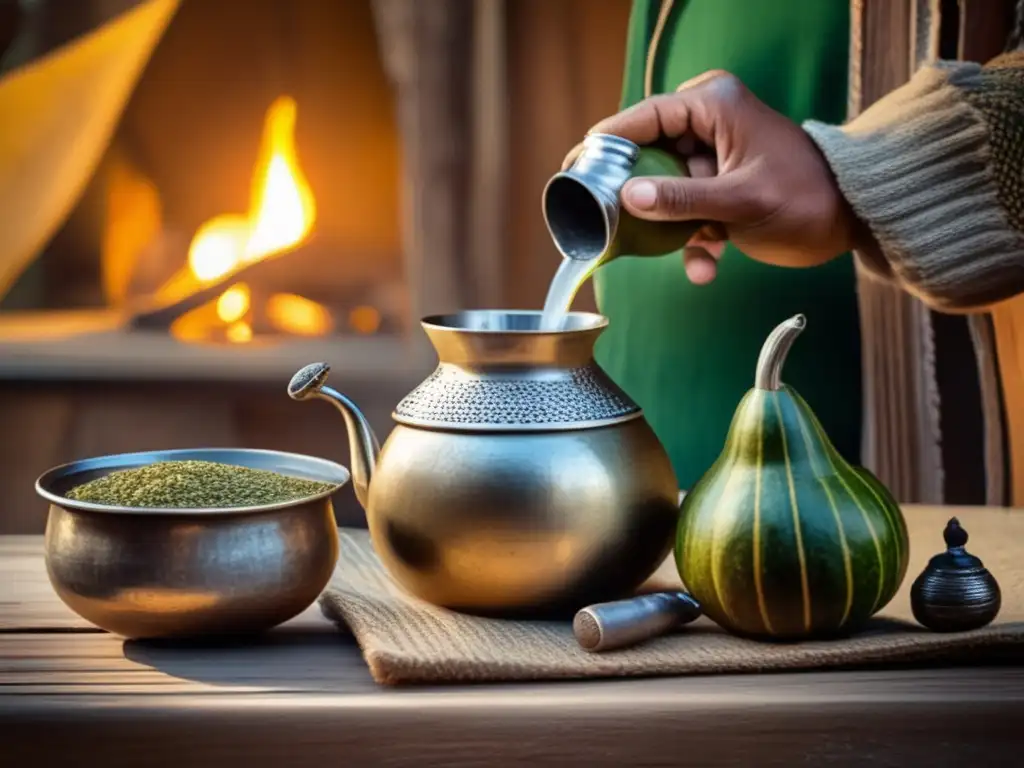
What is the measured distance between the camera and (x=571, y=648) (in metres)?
0.71

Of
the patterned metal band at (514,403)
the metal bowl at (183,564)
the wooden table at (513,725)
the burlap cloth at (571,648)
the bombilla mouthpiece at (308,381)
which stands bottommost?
the wooden table at (513,725)

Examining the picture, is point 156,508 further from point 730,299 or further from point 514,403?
point 730,299

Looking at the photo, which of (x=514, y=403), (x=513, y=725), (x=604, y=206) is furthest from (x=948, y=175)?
(x=513, y=725)

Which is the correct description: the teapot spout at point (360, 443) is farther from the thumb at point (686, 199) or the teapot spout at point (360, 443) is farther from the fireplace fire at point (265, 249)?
the fireplace fire at point (265, 249)

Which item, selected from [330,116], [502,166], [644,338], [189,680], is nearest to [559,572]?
[189,680]

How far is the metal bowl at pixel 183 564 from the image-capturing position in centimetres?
69

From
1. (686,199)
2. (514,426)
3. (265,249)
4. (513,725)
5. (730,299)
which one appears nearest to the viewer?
(513,725)

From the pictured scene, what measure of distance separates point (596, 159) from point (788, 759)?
0.38 metres

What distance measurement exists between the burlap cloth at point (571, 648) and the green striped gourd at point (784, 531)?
0.07 ft

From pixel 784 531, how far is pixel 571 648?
0.42 ft

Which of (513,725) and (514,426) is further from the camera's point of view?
(514,426)

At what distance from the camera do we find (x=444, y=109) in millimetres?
1930

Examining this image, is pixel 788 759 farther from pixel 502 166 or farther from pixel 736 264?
pixel 502 166

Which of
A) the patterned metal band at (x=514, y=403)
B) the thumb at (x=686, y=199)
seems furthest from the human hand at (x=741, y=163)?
the patterned metal band at (x=514, y=403)
